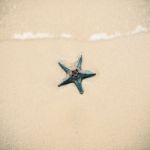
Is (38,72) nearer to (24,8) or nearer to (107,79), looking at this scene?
A: (107,79)

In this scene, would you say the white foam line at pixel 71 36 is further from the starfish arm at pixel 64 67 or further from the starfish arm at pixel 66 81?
the starfish arm at pixel 66 81

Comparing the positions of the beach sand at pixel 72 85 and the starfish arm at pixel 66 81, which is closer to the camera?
the beach sand at pixel 72 85

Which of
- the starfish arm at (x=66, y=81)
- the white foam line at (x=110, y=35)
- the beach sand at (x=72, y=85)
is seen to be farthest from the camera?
the white foam line at (x=110, y=35)

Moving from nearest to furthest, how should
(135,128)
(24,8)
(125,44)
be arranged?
(135,128) → (125,44) → (24,8)

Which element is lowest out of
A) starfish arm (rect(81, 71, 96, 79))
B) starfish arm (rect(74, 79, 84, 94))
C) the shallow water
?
starfish arm (rect(74, 79, 84, 94))

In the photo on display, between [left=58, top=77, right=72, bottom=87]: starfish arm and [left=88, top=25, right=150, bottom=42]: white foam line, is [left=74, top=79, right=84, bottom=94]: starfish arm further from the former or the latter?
[left=88, top=25, right=150, bottom=42]: white foam line

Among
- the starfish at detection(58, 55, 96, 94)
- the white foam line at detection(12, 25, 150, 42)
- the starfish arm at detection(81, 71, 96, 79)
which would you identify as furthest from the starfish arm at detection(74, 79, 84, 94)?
the white foam line at detection(12, 25, 150, 42)

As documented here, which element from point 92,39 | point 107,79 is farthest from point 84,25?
point 107,79

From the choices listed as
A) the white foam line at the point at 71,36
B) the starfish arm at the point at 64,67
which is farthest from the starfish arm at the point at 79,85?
the white foam line at the point at 71,36

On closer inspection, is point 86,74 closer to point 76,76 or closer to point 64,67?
point 76,76
